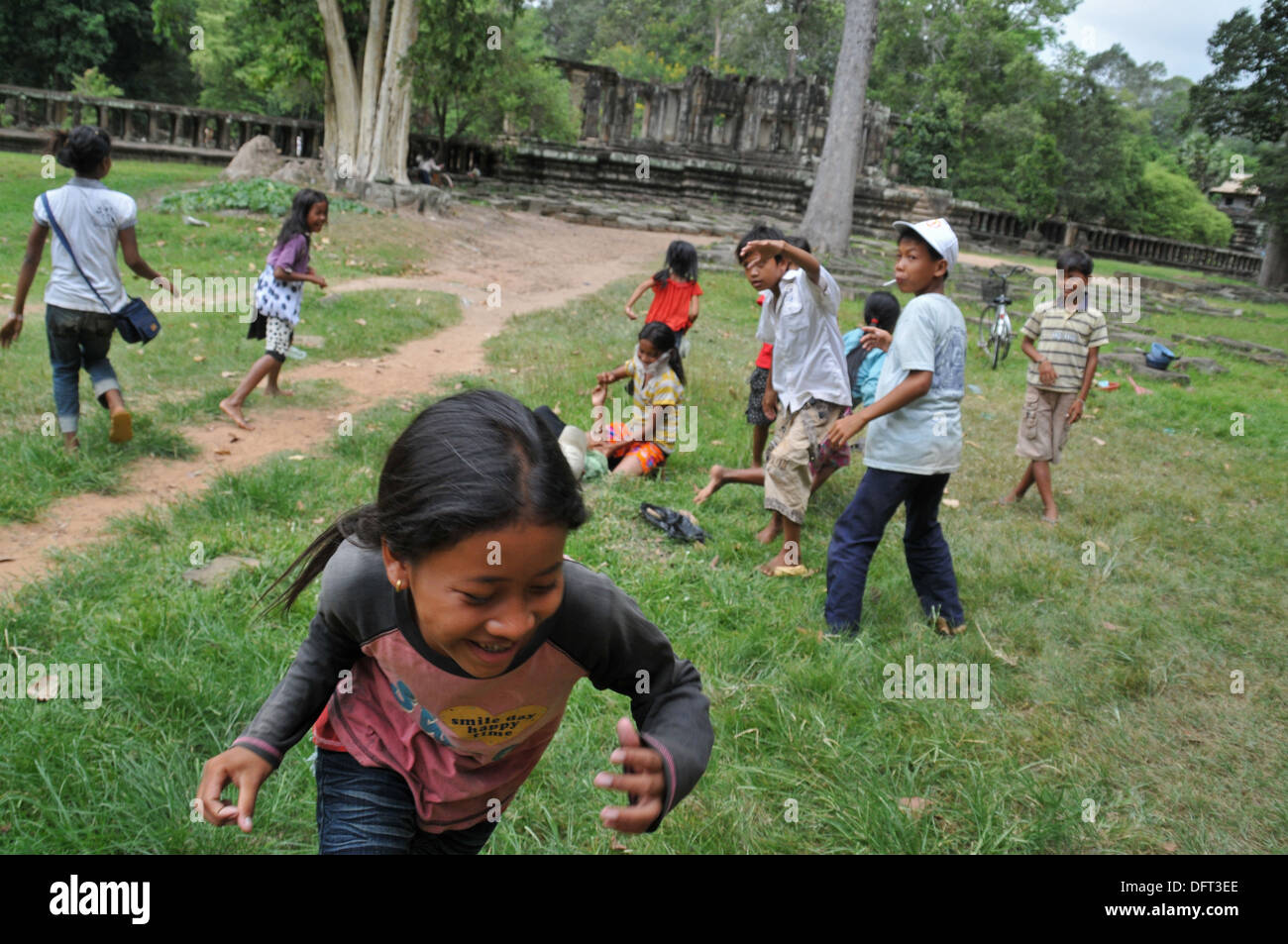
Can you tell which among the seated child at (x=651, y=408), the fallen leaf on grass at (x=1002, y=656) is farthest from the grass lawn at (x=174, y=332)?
the fallen leaf on grass at (x=1002, y=656)

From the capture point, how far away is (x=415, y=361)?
7.79 metres

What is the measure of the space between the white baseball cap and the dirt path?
358cm

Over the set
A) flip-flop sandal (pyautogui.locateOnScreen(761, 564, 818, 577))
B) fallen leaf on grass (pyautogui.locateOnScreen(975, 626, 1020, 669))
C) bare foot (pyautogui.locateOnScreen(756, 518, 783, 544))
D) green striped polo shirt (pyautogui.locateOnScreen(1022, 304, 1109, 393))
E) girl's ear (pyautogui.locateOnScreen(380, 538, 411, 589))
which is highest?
green striped polo shirt (pyautogui.locateOnScreen(1022, 304, 1109, 393))

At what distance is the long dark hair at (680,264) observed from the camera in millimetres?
6332

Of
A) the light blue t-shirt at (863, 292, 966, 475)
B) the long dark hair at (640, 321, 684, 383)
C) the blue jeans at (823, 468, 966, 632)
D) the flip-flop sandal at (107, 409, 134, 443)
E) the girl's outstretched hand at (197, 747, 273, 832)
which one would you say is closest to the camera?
the girl's outstretched hand at (197, 747, 273, 832)

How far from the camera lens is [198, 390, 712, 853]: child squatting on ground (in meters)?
1.40

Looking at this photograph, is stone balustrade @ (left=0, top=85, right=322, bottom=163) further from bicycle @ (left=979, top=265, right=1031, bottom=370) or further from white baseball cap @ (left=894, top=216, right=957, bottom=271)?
white baseball cap @ (left=894, top=216, right=957, bottom=271)

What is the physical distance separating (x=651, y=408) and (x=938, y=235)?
253cm

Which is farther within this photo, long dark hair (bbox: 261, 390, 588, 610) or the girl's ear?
the girl's ear

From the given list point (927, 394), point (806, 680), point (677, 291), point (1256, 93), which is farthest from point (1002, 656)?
point (1256, 93)

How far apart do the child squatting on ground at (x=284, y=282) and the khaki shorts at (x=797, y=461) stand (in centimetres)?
333

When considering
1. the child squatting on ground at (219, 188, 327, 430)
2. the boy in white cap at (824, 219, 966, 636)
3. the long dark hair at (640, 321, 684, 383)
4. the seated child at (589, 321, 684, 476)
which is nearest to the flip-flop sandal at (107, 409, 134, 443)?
the child squatting on ground at (219, 188, 327, 430)

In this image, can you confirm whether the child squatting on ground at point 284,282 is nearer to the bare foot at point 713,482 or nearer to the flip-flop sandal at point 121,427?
the flip-flop sandal at point 121,427

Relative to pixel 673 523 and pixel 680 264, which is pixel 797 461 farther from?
pixel 680 264
